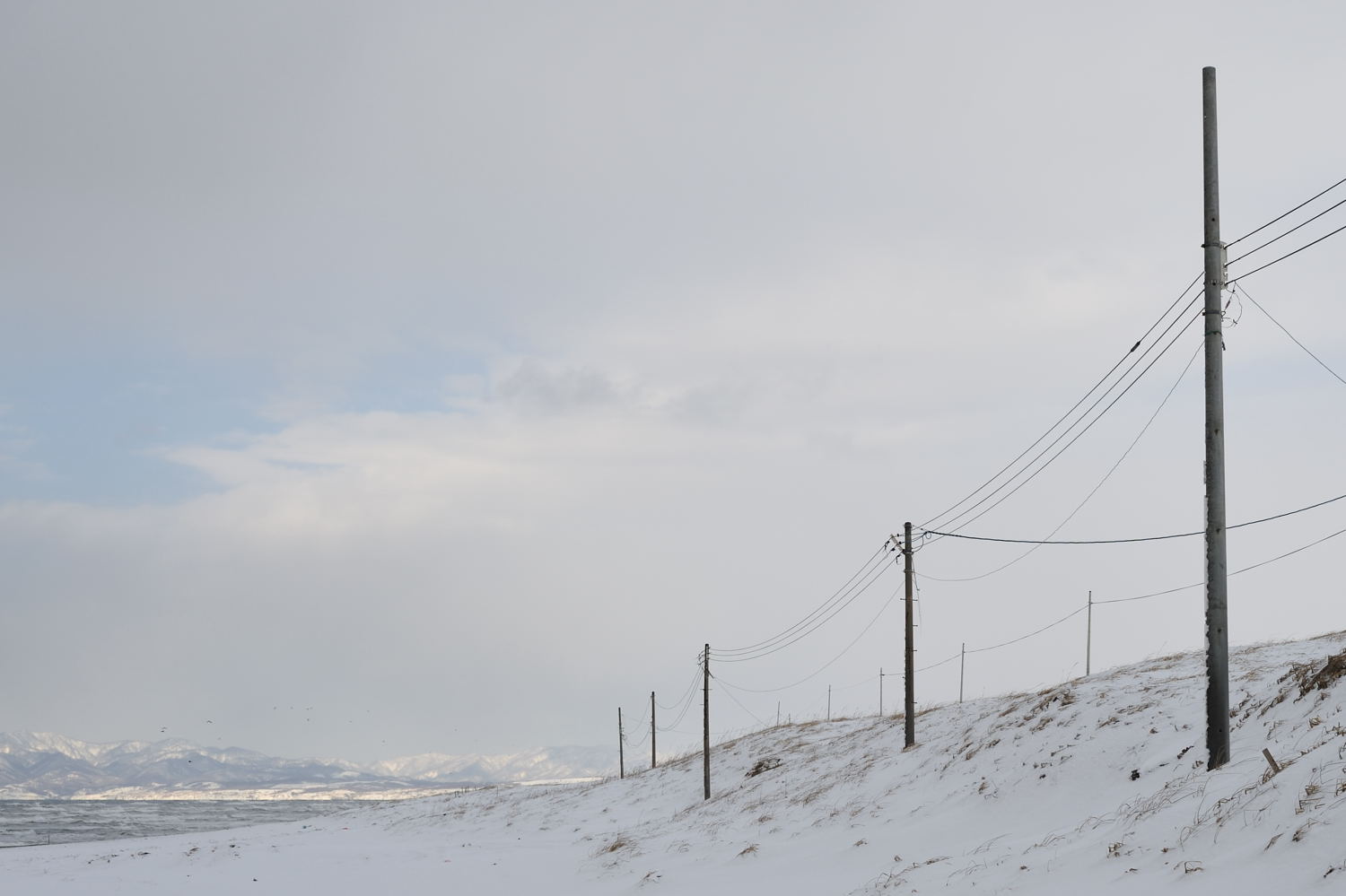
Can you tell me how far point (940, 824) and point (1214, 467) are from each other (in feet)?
43.4

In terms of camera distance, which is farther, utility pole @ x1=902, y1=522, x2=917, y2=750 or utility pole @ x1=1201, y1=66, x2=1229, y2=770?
utility pole @ x1=902, y1=522, x2=917, y2=750

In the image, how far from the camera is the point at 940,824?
2733 centimetres

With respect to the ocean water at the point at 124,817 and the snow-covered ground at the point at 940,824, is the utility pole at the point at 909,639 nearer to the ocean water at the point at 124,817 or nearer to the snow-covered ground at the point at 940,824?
the snow-covered ground at the point at 940,824

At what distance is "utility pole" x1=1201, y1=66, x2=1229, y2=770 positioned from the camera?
61.4 ft

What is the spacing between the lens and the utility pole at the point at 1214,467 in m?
18.7

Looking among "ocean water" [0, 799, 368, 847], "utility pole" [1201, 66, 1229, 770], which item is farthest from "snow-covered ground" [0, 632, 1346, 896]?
"ocean water" [0, 799, 368, 847]

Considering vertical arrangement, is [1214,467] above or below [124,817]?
above

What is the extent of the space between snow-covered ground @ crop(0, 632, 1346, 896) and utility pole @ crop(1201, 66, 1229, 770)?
0.96 metres

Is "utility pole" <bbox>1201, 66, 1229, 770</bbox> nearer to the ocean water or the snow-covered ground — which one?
the snow-covered ground

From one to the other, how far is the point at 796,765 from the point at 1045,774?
25.6m

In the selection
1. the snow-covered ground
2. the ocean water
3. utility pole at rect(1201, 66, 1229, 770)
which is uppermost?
utility pole at rect(1201, 66, 1229, 770)

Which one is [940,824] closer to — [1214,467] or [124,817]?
[1214,467]

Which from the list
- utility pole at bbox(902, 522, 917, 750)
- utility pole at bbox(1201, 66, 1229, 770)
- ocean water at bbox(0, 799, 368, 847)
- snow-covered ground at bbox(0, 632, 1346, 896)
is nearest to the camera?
snow-covered ground at bbox(0, 632, 1346, 896)

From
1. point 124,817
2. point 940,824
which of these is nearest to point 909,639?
point 940,824
